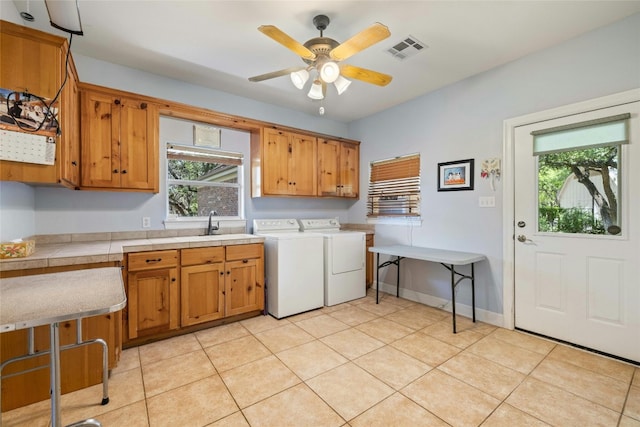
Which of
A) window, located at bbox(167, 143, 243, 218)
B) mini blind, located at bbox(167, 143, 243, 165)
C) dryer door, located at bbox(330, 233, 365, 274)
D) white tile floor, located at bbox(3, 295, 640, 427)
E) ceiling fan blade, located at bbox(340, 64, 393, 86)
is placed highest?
ceiling fan blade, located at bbox(340, 64, 393, 86)

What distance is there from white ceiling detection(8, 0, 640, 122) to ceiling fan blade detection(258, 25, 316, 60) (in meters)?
0.32

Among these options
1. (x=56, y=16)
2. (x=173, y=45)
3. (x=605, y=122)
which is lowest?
(x=605, y=122)

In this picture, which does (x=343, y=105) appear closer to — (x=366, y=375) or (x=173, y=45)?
(x=173, y=45)

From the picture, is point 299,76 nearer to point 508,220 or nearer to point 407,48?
point 407,48

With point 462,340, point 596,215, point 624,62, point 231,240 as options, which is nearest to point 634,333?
point 596,215

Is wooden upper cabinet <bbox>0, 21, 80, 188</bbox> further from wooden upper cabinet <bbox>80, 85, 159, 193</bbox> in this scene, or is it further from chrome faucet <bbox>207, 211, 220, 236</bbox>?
chrome faucet <bbox>207, 211, 220, 236</bbox>

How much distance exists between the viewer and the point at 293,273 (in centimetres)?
321

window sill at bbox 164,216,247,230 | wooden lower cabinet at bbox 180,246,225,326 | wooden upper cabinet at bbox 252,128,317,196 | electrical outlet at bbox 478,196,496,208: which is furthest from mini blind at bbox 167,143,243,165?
electrical outlet at bbox 478,196,496,208

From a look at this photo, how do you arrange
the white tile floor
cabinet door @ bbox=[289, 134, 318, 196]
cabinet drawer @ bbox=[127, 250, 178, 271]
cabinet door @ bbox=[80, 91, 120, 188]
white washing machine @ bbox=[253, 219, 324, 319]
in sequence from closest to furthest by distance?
1. the white tile floor
2. cabinet drawer @ bbox=[127, 250, 178, 271]
3. cabinet door @ bbox=[80, 91, 120, 188]
4. white washing machine @ bbox=[253, 219, 324, 319]
5. cabinet door @ bbox=[289, 134, 318, 196]

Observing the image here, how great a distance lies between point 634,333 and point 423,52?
2923 mm

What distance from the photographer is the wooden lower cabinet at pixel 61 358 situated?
1.71 meters

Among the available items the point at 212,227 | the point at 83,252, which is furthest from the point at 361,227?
the point at 83,252

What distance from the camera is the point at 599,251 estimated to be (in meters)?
2.34

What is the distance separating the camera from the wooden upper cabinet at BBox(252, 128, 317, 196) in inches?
142
